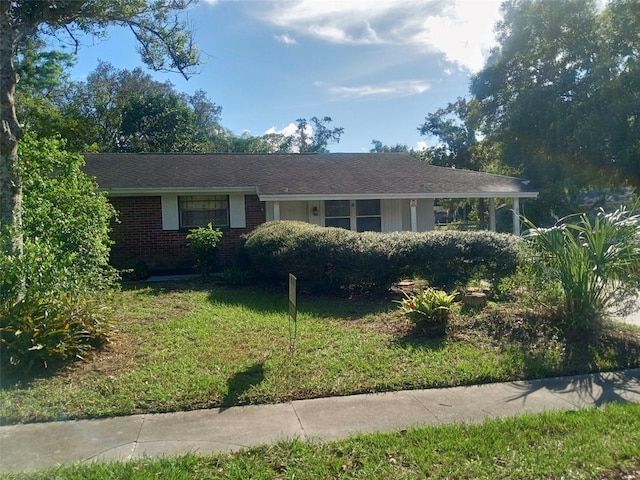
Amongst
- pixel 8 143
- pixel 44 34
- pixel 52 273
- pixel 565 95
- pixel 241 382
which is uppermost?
pixel 565 95

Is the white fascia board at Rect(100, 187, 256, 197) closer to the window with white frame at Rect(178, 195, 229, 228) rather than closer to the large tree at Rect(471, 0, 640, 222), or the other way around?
the window with white frame at Rect(178, 195, 229, 228)

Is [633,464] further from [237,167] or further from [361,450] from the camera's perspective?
[237,167]

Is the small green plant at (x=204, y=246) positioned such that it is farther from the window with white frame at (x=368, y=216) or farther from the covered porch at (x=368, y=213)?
the window with white frame at (x=368, y=216)

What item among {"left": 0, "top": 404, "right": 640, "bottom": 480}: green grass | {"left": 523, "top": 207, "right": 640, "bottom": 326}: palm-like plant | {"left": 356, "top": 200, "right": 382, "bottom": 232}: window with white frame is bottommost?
{"left": 0, "top": 404, "right": 640, "bottom": 480}: green grass

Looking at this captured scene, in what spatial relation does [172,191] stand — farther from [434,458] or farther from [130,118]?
[130,118]

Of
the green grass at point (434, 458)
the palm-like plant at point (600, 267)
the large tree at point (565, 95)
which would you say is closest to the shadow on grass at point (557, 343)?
the palm-like plant at point (600, 267)

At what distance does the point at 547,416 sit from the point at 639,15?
83.8 ft

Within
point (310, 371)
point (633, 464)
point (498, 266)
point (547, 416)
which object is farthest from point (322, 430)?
point (498, 266)

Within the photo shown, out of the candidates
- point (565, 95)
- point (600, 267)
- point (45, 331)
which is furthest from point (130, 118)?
point (600, 267)

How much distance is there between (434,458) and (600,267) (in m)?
4.43

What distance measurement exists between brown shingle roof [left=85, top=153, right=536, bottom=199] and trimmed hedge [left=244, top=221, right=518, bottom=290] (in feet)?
14.6

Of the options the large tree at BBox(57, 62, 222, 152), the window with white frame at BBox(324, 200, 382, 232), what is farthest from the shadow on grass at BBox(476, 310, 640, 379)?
the large tree at BBox(57, 62, 222, 152)

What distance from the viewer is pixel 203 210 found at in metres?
14.4

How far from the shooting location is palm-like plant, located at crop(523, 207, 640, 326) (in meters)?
6.32
